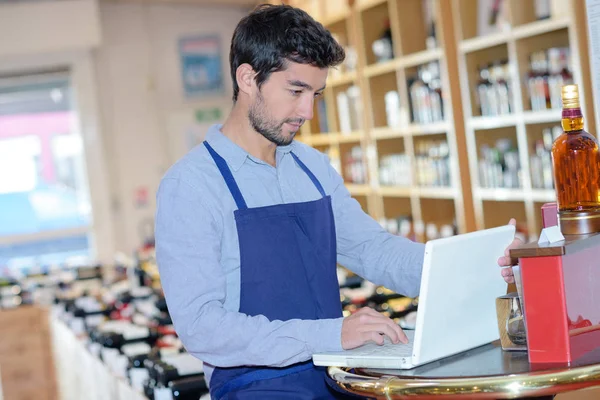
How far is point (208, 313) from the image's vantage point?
5.90 feet

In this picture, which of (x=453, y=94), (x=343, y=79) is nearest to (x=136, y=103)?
(x=343, y=79)

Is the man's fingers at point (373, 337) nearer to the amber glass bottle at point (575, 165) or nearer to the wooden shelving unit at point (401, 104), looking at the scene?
the amber glass bottle at point (575, 165)

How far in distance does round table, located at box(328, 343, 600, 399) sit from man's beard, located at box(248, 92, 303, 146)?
0.59 meters

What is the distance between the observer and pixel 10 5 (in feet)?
25.1

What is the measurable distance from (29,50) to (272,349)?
651 cm

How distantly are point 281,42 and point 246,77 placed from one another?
126 mm

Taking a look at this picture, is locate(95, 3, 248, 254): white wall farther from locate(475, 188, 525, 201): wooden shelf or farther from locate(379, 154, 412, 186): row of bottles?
locate(475, 188, 525, 201): wooden shelf

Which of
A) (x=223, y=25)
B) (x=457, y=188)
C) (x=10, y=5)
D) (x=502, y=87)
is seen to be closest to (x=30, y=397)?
(x=457, y=188)

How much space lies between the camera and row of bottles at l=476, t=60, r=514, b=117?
15.4 ft

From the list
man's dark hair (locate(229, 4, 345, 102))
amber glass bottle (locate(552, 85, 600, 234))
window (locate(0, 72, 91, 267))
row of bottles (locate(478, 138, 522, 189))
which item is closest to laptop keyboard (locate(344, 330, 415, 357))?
amber glass bottle (locate(552, 85, 600, 234))

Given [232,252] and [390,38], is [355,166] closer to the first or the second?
[390,38]

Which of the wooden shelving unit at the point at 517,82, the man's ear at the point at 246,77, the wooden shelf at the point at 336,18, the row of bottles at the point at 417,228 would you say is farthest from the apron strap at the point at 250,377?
the wooden shelf at the point at 336,18

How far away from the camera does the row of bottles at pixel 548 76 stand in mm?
4230

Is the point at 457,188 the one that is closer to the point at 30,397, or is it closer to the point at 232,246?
the point at 30,397
